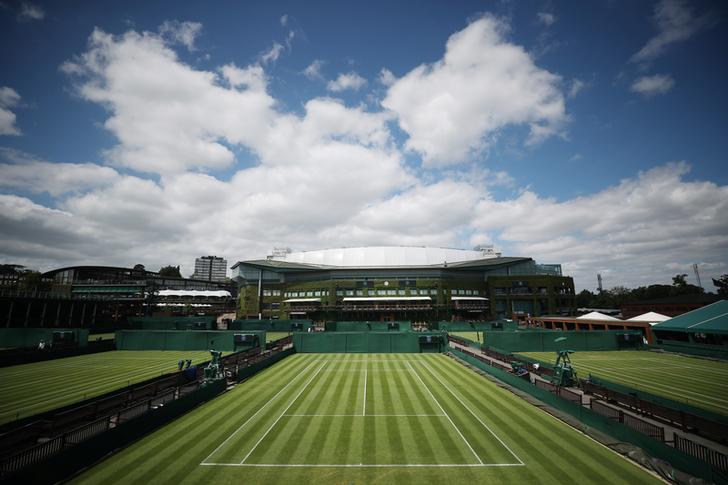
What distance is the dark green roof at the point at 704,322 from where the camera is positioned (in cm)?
4128

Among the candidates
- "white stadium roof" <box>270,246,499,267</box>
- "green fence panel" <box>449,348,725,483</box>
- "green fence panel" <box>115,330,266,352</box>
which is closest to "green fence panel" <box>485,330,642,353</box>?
"green fence panel" <box>449,348,725,483</box>

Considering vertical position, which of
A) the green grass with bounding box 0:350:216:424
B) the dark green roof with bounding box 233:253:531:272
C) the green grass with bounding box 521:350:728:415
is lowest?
the green grass with bounding box 0:350:216:424

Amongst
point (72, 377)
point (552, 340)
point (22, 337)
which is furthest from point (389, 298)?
point (72, 377)

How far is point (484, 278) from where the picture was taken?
11131 centimetres

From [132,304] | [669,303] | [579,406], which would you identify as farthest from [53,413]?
[132,304]

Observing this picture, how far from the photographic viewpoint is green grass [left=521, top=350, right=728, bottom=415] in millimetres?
25047

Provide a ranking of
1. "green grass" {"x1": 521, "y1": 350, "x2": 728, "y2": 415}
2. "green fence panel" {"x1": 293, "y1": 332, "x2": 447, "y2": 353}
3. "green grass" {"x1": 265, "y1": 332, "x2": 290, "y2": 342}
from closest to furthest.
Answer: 1. "green grass" {"x1": 521, "y1": 350, "x2": 728, "y2": 415}
2. "green fence panel" {"x1": 293, "y1": 332, "x2": 447, "y2": 353}
3. "green grass" {"x1": 265, "y1": 332, "x2": 290, "y2": 342}

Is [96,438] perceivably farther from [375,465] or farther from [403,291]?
[403,291]

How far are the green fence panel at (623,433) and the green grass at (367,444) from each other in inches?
42.7

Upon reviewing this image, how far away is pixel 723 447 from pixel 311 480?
Result: 62.5 ft

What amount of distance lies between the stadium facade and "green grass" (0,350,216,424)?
→ 58.5 m

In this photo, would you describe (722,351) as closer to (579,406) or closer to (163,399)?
(579,406)

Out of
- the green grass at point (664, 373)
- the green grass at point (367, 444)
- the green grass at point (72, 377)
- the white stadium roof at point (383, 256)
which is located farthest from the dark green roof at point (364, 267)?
the green grass at point (367, 444)

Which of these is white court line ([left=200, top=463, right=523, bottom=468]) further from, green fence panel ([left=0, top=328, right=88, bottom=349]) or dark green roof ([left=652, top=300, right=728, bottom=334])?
green fence panel ([left=0, top=328, right=88, bottom=349])
